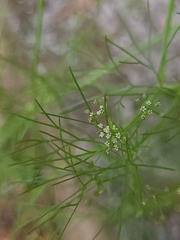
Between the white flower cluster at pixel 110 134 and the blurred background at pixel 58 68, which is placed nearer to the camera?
the white flower cluster at pixel 110 134

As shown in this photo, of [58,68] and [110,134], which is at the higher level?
[58,68]

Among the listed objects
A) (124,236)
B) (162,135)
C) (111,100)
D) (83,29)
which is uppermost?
(83,29)

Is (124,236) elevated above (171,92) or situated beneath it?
situated beneath

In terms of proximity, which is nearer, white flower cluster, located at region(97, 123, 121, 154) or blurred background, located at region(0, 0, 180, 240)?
white flower cluster, located at region(97, 123, 121, 154)

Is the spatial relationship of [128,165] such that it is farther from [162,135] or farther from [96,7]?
[96,7]

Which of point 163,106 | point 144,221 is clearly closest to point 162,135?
point 163,106

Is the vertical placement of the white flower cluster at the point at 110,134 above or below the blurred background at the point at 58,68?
below

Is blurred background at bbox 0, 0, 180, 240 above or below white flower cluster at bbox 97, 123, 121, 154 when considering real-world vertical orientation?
above

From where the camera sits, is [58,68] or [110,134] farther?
[58,68]
